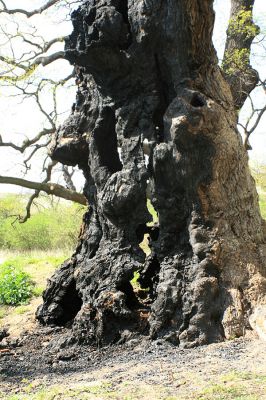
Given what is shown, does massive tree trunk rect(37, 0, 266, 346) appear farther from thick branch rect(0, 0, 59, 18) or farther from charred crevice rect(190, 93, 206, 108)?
thick branch rect(0, 0, 59, 18)

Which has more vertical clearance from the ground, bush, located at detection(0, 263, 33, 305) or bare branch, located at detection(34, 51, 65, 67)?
bare branch, located at detection(34, 51, 65, 67)

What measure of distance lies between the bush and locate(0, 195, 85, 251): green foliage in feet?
38.9

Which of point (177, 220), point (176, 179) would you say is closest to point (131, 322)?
point (177, 220)

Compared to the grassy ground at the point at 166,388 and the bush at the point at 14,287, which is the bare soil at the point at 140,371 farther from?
the bush at the point at 14,287

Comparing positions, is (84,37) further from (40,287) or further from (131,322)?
(40,287)

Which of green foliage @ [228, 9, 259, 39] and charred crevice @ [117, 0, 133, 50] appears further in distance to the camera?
green foliage @ [228, 9, 259, 39]

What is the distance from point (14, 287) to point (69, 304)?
9.75 feet

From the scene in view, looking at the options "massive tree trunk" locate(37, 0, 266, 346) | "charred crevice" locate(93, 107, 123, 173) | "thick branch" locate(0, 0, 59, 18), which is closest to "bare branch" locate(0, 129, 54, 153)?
"thick branch" locate(0, 0, 59, 18)

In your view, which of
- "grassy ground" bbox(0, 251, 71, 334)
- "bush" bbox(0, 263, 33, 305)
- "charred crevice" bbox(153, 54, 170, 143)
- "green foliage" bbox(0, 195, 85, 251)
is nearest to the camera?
"charred crevice" bbox(153, 54, 170, 143)

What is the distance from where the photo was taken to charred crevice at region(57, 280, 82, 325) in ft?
22.9

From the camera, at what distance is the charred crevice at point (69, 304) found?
22.9 feet

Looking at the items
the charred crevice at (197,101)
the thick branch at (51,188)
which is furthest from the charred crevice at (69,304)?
the thick branch at (51,188)

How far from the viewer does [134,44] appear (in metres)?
5.50

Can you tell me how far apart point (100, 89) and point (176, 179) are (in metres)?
1.62
